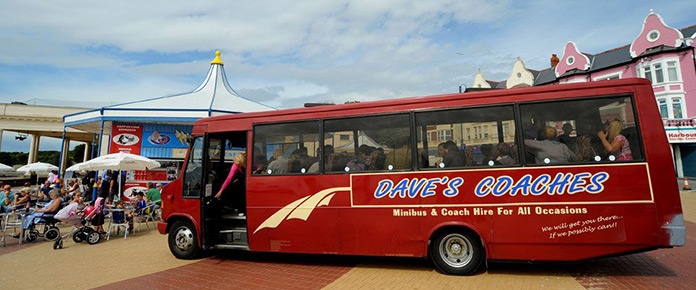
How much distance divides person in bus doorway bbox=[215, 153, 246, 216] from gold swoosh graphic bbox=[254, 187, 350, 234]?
111 cm

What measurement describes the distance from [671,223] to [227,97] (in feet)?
56.0

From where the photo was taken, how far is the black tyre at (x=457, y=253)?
5418 mm

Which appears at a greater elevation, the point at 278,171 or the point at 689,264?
the point at 278,171

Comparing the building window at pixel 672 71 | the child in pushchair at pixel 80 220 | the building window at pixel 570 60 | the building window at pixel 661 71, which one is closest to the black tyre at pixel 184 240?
the child in pushchair at pixel 80 220

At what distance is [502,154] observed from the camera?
17.4 ft

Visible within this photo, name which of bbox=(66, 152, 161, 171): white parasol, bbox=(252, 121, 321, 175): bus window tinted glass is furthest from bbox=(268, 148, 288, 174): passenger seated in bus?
bbox=(66, 152, 161, 171): white parasol

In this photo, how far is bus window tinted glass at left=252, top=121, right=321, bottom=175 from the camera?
20.4ft

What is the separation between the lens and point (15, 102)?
110 ft

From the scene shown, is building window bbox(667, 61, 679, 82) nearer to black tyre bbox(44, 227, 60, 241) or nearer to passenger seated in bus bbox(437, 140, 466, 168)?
passenger seated in bus bbox(437, 140, 466, 168)

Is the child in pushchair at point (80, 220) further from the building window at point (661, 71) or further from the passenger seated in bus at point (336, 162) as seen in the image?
the building window at point (661, 71)

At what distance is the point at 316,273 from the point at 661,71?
109 ft

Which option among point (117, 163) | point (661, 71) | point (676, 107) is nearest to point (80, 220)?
point (117, 163)

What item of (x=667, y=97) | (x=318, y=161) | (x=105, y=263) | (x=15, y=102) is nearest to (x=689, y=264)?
(x=318, y=161)

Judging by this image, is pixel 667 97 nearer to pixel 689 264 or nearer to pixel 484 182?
pixel 689 264
